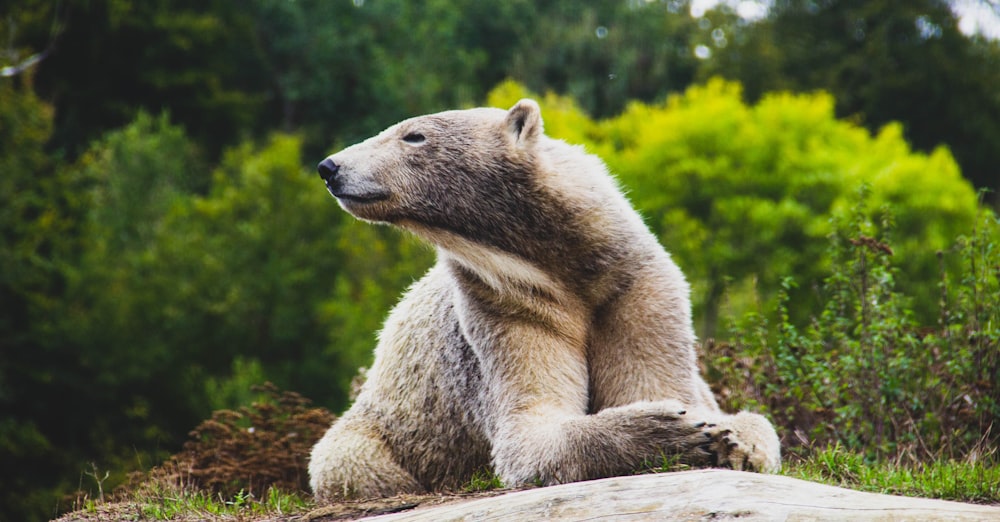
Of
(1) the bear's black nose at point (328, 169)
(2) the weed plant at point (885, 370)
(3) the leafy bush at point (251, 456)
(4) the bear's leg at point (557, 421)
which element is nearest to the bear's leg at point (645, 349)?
(4) the bear's leg at point (557, 421)

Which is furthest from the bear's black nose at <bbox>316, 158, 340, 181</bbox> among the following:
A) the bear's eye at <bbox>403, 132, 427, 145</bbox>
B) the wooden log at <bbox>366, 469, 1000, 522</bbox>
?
the wooden log at <bbox>366, 469, 1000, 522</bbox>

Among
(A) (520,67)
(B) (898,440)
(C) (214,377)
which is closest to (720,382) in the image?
(B) (898,440)

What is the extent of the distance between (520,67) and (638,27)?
24.9ft

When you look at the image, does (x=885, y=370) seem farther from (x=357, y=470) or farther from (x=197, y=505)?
(x=197, y=505)

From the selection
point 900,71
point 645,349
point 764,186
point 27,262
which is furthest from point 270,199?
point 645,349

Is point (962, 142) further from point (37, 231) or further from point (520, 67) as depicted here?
point (37, 231)

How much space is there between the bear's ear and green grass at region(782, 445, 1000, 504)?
2717 mm

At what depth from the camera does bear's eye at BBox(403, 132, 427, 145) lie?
301 inches

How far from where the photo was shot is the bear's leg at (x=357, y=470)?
25.9ft

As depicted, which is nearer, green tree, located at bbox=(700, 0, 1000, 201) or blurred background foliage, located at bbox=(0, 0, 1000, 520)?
blurred background foliage, located at bbox=(0, 0, 1000, 520)

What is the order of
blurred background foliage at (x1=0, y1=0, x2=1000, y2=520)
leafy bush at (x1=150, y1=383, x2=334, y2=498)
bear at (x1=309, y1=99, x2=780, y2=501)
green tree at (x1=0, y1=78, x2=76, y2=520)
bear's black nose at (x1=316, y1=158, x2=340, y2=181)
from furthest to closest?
blurred background foliage at (x1=0, y1=0, x2=1000, y2=520) → green tree at (x1=0, y1=78, x2=76, y2=520) → leafy bush at (x1=150, y1=383, x2=334, y2=498) → bear's black nose at (x1=316, y1=158, x2=340, y2=181) → bear at (x1=309, y1=99, x2=780, y2=501)

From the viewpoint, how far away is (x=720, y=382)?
10539 millimetres

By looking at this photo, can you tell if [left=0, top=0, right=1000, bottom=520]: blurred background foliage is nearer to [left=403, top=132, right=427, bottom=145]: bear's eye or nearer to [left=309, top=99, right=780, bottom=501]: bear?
[left=309, top=99, right=780, bottom=501]: bear

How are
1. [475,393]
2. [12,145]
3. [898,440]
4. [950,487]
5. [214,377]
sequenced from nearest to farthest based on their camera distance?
[950,487] → [475,393] → [898,440] → [12,145] → [214,377]
